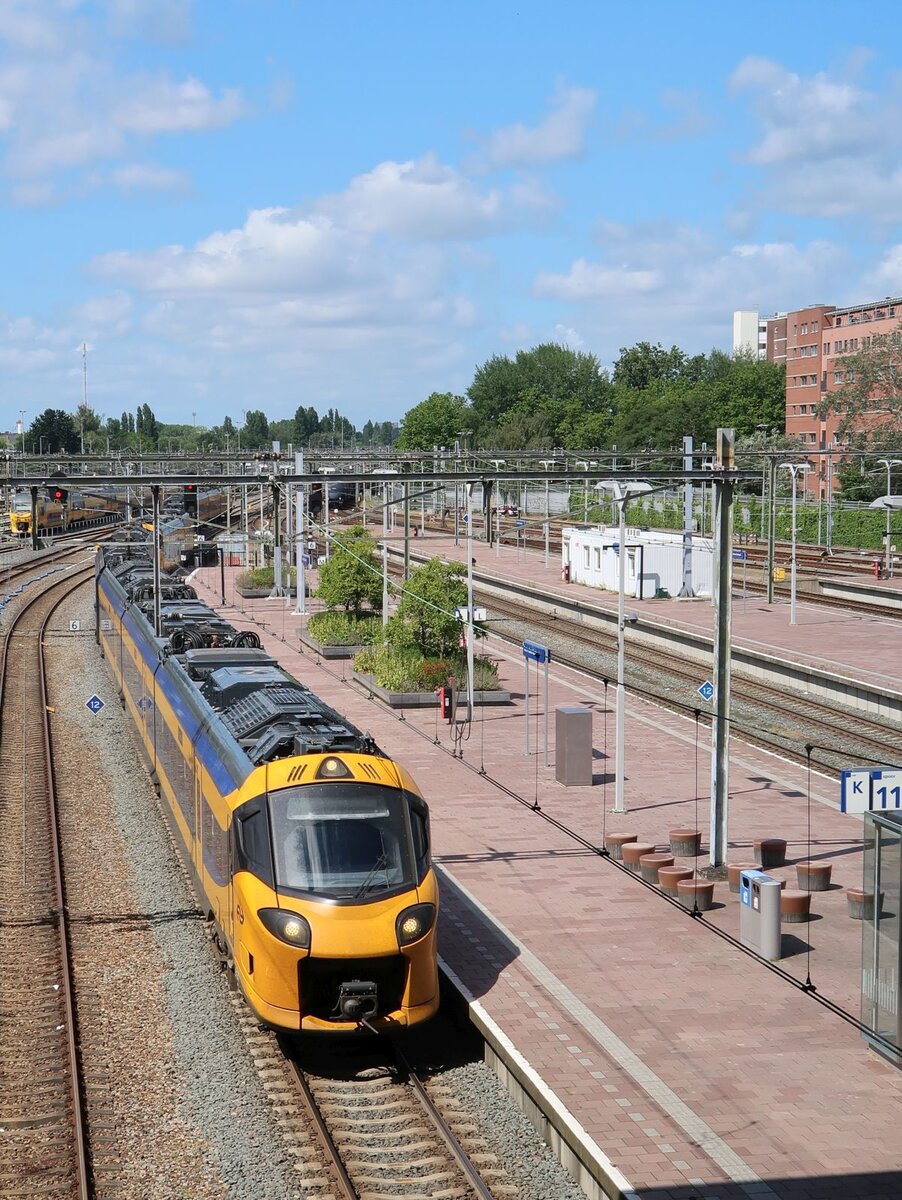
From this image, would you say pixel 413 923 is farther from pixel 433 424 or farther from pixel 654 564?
pixel 433 424

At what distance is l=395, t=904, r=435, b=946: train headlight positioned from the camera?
11.2 metres

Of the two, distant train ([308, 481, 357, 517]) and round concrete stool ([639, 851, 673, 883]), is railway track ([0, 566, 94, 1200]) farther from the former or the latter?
distant train ([308, 481, 357, 517])

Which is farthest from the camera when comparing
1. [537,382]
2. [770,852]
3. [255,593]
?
[537,382]

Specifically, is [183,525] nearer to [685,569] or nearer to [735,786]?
[685,569]

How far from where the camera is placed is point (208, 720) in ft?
49.6

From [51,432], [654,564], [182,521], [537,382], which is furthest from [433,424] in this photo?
[654,564]

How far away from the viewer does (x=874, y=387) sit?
7131 centimetres

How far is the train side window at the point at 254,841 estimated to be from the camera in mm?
11562

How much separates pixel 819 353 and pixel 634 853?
83.6 meters

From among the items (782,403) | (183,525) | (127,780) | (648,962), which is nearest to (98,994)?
(648,962)

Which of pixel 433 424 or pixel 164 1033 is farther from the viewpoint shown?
pixel 433 424

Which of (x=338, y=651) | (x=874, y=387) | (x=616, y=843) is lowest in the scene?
(x=338, y=651)

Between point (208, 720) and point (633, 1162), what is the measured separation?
24.2 feet

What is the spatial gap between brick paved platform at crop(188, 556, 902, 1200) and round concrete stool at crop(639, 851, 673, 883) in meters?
0.22
